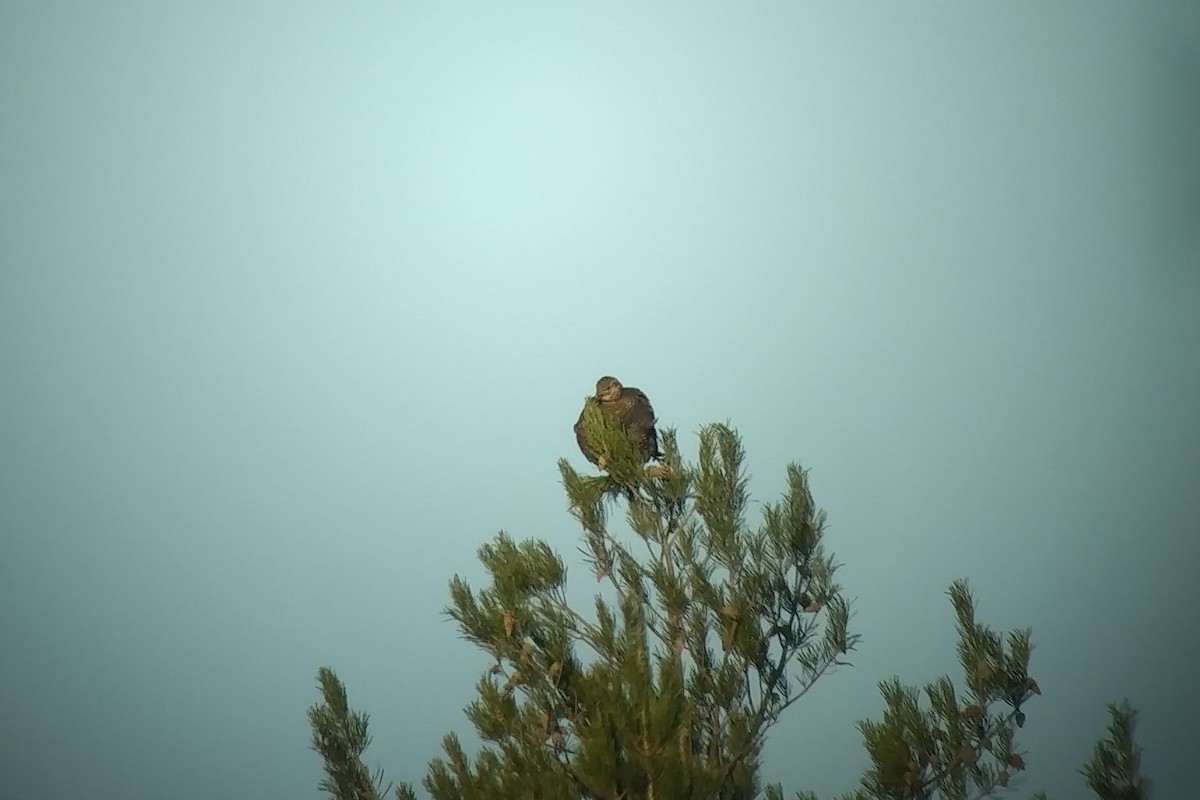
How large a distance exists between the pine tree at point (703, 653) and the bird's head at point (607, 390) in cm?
11

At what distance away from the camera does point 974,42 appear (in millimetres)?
1962

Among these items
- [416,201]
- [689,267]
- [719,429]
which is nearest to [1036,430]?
[719,429]

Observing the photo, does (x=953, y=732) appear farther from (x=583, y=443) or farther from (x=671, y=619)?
(x=583, y=443)

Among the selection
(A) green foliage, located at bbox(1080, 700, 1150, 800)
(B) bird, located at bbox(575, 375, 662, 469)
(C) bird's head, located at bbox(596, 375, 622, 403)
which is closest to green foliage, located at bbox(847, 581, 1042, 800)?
(A) green foliage, located at bbox(1080, 700, 1150, 800)

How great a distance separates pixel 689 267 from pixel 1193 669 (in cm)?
146

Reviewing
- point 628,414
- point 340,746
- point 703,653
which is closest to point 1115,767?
point 703,653

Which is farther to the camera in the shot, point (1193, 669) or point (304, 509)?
point (304, 509)

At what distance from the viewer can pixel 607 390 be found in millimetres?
1691

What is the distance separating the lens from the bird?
1685 mm

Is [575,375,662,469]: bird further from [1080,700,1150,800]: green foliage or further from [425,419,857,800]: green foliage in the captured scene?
[1080,700,1150,800]: green foliage

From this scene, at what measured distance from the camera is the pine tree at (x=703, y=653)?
56.1 inches

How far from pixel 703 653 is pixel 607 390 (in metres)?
0.58

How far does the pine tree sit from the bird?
41 millimetres

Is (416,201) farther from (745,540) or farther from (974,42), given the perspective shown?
(974,42)
